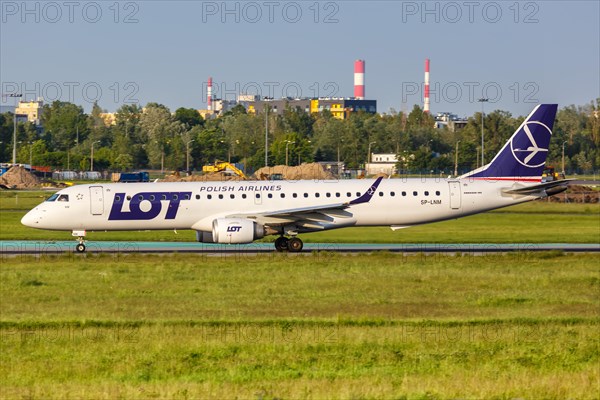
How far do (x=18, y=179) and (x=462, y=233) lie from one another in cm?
8710

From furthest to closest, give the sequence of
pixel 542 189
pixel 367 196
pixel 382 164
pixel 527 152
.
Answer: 1. pixel 382 164
2. pixel 527 152
3. pixel 542 189
4. pixel 367 196

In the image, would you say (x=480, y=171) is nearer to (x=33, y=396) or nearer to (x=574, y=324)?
(x=574, y=324)

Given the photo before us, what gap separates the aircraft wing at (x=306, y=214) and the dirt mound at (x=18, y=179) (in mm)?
90091

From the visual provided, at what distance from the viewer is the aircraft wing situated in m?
41.6

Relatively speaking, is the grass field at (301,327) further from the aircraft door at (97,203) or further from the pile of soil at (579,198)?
the pile of soil at (579,198)

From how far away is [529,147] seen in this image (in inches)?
1791

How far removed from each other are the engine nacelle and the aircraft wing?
36.0 inches

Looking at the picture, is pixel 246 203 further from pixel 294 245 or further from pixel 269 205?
pixel 294 245

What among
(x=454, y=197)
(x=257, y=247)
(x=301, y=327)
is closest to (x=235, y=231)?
(x=257, y=247)

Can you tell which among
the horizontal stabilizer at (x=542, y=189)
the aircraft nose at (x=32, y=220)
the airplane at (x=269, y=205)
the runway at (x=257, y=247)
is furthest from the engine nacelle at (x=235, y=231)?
the horizontal stabilizer at (x=542, y=189)

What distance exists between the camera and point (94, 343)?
69.9 ft

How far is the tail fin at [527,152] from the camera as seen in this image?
4519 centimetres

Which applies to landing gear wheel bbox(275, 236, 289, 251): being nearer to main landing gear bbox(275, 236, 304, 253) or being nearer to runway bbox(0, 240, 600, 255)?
main landing gear bbox(275, 236, 304, 253)

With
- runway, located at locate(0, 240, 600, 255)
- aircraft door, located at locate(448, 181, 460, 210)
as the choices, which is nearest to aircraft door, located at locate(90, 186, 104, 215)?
runway, located at locate(0, 240, 600, 255)
